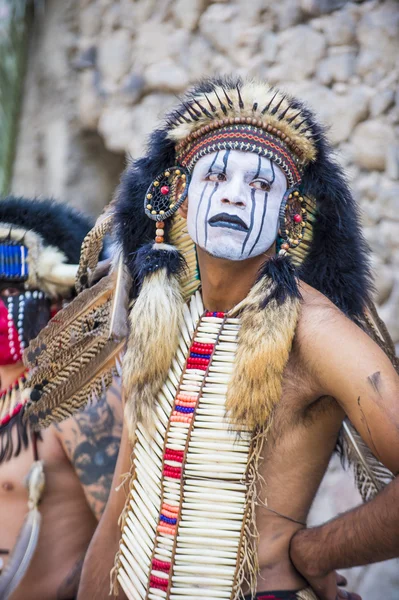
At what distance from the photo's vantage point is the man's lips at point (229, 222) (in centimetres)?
209

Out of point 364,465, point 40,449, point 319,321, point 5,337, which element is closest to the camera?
point 319,321

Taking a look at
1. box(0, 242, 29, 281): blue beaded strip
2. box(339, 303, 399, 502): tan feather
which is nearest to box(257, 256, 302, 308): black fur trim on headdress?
box(339, 303, 399, 502): tan feather

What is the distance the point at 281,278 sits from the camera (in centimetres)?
206

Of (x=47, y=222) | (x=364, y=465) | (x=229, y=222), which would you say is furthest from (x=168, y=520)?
(x=47, y=222)

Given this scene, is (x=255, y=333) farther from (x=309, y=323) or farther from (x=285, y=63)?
(x=285, y=63)

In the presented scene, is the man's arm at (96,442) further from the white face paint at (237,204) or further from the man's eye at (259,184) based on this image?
the man's eye at (259,184)

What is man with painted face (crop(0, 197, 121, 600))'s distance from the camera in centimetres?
270

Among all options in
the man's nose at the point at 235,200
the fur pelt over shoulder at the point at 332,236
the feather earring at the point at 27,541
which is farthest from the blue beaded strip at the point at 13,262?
the man's nose at the point at 235,200

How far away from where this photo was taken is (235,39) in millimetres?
4246

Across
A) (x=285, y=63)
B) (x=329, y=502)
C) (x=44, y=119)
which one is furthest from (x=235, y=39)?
(x=329, y=502)

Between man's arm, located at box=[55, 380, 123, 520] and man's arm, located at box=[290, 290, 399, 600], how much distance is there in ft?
2.85

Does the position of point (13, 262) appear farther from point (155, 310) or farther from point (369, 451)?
point (369, 451)

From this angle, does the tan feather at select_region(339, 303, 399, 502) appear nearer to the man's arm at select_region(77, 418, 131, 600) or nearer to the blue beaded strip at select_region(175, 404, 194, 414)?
the blue beaded strip at select_region(175, 404, 194, 414)

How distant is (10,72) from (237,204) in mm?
3874
